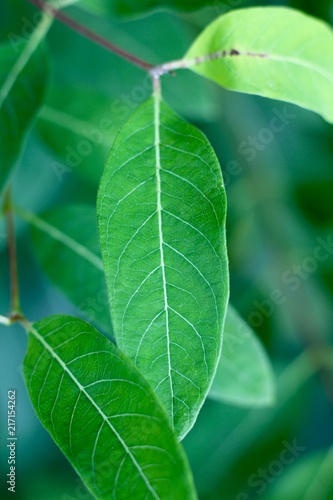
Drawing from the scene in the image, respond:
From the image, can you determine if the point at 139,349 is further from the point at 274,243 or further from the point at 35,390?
the point at 274,243

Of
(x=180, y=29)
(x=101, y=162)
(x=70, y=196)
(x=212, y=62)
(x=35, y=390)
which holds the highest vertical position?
(x=180, y=29)

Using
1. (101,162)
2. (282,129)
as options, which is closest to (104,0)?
(101,162)
